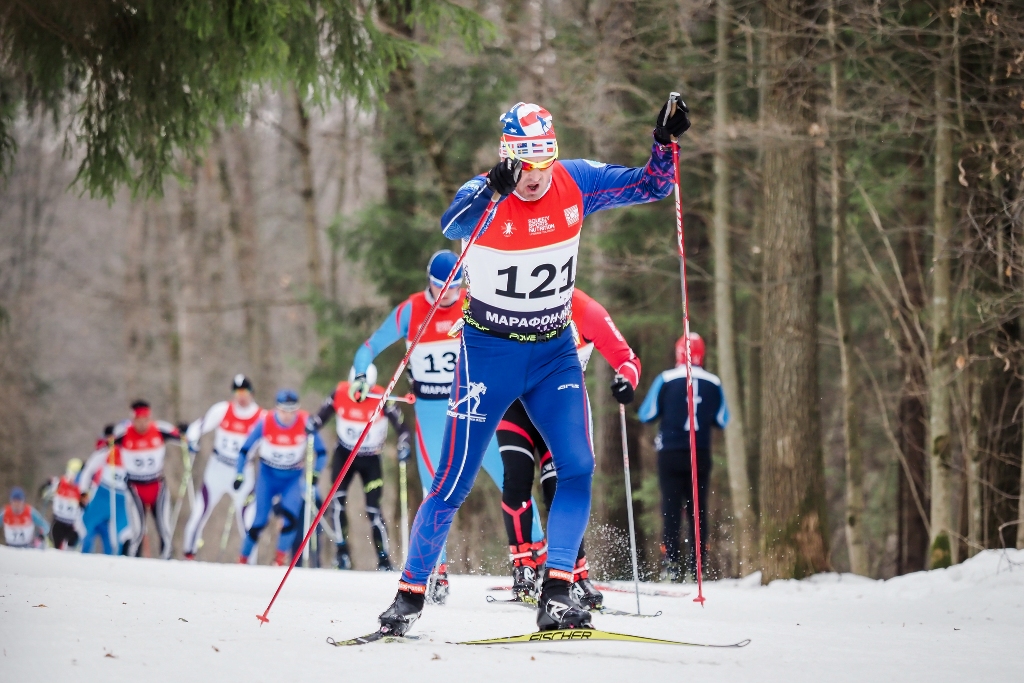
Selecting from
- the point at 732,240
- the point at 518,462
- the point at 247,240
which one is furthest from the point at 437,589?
the point at 247,240

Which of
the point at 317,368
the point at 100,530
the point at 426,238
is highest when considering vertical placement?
the point at 426,238

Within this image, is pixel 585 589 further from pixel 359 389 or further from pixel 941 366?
pixel 941 366

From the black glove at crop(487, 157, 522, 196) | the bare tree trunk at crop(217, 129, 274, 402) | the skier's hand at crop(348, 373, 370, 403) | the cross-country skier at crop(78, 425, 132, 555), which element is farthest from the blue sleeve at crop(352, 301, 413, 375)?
the bare tree trunk at crop(217, 129, 274, 402)

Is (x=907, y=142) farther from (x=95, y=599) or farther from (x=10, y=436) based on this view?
(x=10, y=436)

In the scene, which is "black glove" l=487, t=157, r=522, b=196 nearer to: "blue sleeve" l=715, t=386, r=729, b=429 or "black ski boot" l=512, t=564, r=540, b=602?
"black ski boot" l=512, t=564, r=540, b=602

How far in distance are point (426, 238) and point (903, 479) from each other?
8.37 m

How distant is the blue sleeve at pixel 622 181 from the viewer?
5.12 m

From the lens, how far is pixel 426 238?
1766cm

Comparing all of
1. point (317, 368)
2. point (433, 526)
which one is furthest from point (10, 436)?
point (433, 526)

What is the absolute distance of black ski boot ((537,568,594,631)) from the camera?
15.4ft

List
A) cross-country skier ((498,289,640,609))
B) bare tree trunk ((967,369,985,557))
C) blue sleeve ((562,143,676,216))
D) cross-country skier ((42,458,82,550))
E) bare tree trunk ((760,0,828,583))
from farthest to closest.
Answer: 1. cross-country skier ((42,458,82,550))
2. bare tree trunk ((760,0,828,583))
3. bare tree trunk ((967,369,985,557))
4. cross-country skier ((498,289,640,609))
5. blue sleeve ((562,143,676,216))

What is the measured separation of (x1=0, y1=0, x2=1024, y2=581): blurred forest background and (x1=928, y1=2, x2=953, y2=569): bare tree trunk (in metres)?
0.02

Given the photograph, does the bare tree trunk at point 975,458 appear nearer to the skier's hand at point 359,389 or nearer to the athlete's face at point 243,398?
the skier's hand at point 359,389

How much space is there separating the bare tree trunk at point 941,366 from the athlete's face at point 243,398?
26.1 ft
